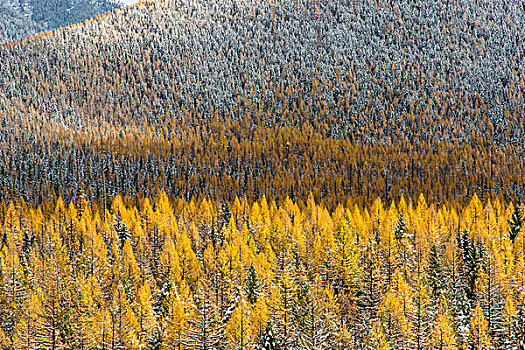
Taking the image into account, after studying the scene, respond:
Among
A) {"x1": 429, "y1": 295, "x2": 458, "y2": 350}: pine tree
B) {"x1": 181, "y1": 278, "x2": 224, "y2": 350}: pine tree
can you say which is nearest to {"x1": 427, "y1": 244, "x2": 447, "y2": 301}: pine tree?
{"x1": 429, "y1": 295, "x2": 458, "y2": 350}: pine tree

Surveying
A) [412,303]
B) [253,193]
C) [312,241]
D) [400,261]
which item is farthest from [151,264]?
[253,193]

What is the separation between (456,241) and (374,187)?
99243 millimetres

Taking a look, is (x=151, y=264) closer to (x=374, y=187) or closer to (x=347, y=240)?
(x=347, y=240)

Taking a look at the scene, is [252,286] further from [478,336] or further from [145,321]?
[478,336]

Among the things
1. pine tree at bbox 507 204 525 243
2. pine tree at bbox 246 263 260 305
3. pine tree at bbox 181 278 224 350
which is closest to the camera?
pine tree at bbox 181 278 224 350

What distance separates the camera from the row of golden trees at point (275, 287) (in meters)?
53.0

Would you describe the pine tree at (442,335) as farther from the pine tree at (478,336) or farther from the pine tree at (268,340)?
the pine tree at (268,340)

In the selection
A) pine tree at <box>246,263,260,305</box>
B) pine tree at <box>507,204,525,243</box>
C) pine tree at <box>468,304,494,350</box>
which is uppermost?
pine tree at <box>507,204,525,243</box>

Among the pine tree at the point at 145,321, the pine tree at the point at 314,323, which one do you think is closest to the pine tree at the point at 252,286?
the pine tree at the point at 314,323

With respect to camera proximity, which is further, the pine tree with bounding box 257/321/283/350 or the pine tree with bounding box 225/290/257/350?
the pine tree with bounding box 257/321/283/350

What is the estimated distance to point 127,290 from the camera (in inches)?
2729

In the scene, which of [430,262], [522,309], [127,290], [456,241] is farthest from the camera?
[456,241]

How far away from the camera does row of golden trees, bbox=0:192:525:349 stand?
53.0 meters

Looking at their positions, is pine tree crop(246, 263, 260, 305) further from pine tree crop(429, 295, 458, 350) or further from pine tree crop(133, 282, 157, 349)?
pine tree crop(429, 295, 458, 350)
